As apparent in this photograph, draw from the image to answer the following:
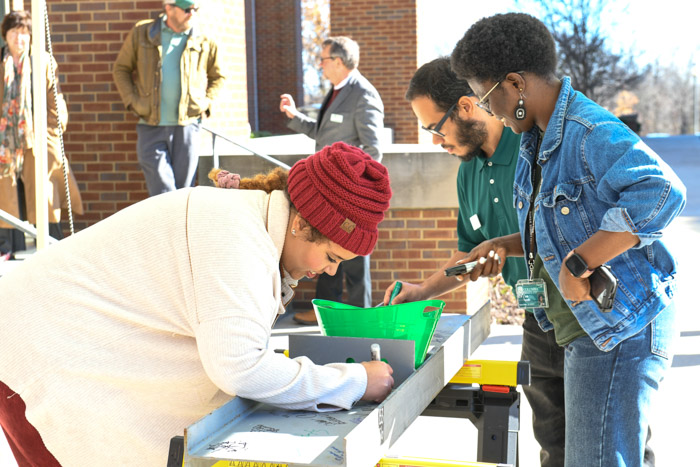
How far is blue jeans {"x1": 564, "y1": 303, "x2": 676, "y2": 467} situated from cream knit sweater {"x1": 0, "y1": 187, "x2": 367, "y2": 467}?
2.23ft

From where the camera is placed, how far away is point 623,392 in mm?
2328

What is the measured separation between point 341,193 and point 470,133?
1.15 m

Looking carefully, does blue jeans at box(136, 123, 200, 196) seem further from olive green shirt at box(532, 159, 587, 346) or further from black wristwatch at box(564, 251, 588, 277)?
black wristwatch at box(564, 251, 588, 277)

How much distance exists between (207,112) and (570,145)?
4902 millimetres

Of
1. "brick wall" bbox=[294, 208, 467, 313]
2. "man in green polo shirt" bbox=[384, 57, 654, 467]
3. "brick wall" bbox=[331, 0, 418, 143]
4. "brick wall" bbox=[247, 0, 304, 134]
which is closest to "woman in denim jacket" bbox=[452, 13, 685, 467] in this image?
"man in green polo shirt" bbox=[384, 57, 654, 467]

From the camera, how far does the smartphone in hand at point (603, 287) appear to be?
2.21 metres

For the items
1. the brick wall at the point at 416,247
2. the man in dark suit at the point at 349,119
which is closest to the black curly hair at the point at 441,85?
the man in dark suit at the point at 349,119

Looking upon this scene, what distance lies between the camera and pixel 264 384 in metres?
1.99

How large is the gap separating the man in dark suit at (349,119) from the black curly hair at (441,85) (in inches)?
130

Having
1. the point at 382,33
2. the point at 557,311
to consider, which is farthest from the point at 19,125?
the point at 382,33

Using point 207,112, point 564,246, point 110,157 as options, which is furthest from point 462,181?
point 110,157

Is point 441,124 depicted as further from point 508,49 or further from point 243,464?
point 243,464

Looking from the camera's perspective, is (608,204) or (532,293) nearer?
(608,204)

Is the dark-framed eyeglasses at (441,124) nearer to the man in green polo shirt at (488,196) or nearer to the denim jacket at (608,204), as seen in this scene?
the man in green polo shirt at (488,196)
